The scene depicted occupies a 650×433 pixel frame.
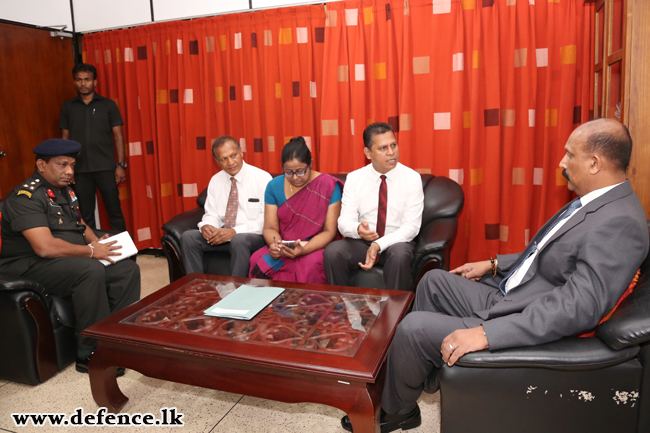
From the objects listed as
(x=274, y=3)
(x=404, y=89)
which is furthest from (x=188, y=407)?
(x=274, y=3)

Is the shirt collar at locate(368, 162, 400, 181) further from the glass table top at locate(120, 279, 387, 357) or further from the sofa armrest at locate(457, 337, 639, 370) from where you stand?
the sofa armrest at locate(457, 337, 639, 370)

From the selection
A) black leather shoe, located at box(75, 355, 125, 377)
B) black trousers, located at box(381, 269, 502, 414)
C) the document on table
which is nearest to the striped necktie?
black trousers, located at box(381, 269, 502, 414)

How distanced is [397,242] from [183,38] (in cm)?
273

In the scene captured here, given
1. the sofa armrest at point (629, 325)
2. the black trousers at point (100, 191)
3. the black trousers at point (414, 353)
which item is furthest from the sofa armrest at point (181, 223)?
the sofa armrest at point (629, 325)

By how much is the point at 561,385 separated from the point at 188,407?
1.49m

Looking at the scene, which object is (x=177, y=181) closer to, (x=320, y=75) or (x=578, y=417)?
(x=320, y=75)

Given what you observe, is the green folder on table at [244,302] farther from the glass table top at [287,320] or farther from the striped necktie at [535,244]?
the striped necktie at [535,244]

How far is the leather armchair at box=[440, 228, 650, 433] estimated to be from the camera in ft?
3.85

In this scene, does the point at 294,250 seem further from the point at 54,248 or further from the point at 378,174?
the point at 54,248

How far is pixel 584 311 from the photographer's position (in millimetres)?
1209

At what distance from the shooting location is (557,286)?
1431mm

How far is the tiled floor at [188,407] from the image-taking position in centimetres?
176

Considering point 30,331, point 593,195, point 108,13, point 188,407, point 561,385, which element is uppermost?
point 108,13

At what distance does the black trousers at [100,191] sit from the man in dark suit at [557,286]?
324cm
